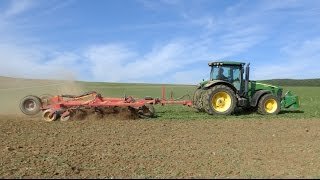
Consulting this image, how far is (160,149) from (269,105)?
1103 centimetres

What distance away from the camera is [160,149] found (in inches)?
437

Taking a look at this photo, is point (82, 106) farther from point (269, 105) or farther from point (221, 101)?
point (269, 105)

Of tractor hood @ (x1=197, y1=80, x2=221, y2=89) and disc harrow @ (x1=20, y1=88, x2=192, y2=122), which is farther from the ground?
tractor hood @ (x1=197, y1=80, x2=221, y2=89)

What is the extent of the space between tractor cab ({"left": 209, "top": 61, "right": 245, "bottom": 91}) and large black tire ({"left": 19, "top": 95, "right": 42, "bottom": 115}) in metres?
7.11

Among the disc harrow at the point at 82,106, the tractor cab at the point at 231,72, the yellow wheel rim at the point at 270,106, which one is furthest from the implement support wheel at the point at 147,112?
the yellow wheel rim at the point at 270,106

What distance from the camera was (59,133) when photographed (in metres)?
14.1

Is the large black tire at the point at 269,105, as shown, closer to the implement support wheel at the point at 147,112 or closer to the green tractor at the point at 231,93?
the green tractor at the point at 231,93

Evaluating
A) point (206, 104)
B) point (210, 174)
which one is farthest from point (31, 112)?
point (210, 174)

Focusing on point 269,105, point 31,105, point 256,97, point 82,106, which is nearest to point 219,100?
point 256,97

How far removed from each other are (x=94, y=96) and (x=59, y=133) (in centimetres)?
447

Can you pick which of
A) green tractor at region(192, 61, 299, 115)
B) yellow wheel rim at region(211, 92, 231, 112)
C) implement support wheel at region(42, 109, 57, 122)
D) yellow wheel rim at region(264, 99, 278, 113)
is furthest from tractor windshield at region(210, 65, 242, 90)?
implement support wheel at region(42, 109, 57, 122)

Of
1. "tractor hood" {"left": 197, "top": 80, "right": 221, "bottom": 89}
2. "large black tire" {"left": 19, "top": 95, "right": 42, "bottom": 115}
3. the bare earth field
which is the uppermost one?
"tractor hood" {"left": 197, "top": 80, "right": 221, "bottom": 89}

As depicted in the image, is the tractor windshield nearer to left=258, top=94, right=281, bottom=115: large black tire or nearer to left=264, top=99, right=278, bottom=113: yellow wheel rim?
left=258, top=94, right=281, bottom=115: large black tire

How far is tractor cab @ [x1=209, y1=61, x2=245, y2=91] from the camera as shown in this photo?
20734mm
